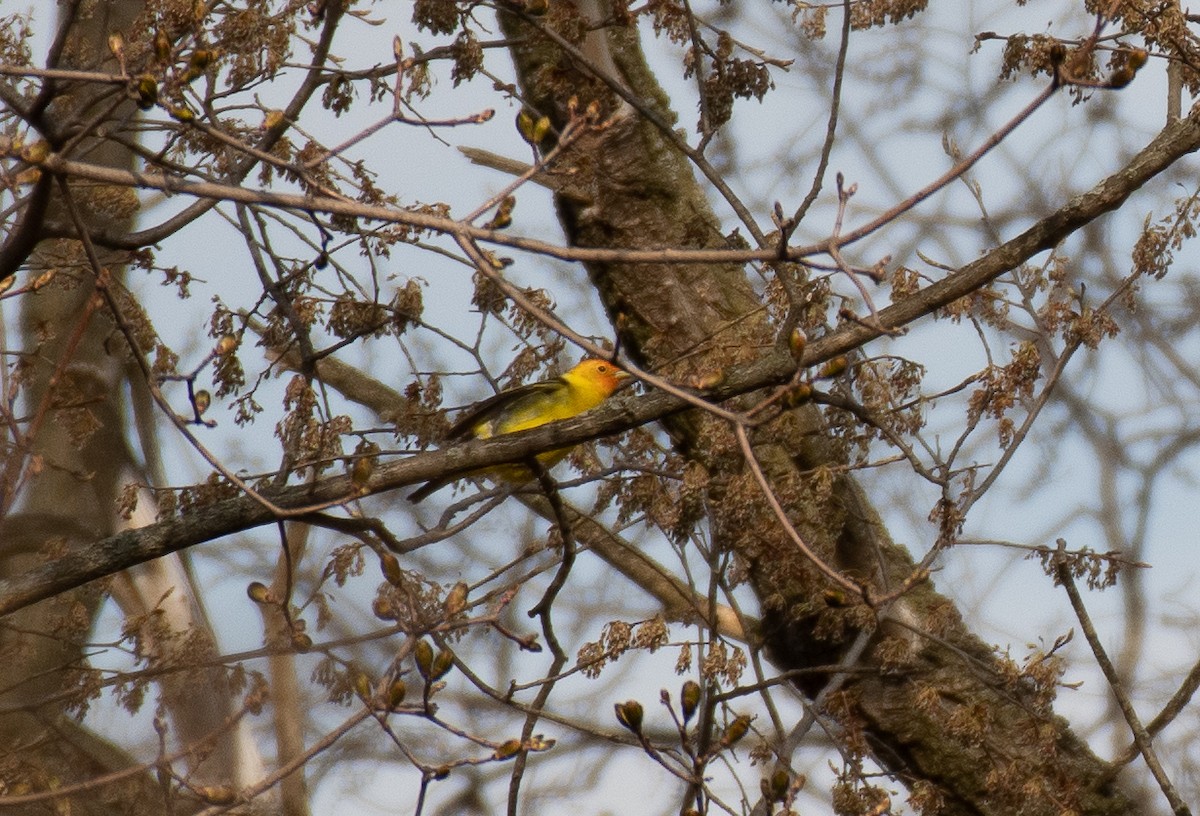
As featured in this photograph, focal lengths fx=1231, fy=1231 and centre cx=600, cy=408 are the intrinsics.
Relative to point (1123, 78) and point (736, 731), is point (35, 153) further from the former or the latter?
point (1123, 78)

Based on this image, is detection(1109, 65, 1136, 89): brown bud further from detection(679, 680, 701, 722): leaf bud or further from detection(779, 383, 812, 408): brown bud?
detection(679, 680, 701, 722): leaf bud

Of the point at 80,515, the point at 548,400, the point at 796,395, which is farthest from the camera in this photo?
the point at 548,400

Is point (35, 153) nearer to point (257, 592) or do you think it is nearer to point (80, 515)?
point (257, 592)

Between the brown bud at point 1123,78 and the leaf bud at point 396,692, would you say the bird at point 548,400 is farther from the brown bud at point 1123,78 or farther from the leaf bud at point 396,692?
the brown bud at point 1123,78

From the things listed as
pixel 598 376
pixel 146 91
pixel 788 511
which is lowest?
pixel 146 91

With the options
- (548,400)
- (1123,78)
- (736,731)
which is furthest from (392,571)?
(548,400)

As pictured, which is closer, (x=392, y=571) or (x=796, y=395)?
(x=796, y=395)

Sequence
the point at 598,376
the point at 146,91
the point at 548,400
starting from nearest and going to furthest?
the point at 146,91
the point at 548,400
the point at 598,376

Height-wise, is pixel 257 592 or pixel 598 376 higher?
pixel 598 376

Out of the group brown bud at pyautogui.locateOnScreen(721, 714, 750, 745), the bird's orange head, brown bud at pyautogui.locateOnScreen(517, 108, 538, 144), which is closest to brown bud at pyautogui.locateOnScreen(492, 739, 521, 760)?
brown bud at pyautogui.locateOnScreen(721, 714, 750, 745)

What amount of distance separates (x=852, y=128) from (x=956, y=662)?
766cm

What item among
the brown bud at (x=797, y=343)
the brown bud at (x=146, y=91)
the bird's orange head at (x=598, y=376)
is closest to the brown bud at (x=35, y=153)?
the brown bud at (x=146, y=91)

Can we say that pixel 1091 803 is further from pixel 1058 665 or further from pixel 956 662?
pixel 1058 665

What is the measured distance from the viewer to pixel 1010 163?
12469 millimetres
